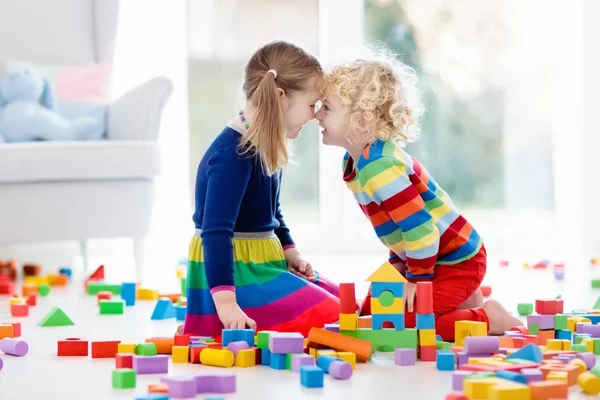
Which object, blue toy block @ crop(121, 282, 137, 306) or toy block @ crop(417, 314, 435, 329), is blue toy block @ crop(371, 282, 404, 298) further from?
blue toy block @ crop(121, 282, 137, 306)

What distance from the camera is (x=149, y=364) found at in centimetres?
148

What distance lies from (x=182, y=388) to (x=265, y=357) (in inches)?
11.7

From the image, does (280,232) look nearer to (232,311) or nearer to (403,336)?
(232,311)

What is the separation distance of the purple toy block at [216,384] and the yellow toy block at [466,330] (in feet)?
1.82

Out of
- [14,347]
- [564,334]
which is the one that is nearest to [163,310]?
[14,347]

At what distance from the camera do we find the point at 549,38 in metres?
4.40

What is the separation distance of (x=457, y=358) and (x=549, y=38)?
128 inches

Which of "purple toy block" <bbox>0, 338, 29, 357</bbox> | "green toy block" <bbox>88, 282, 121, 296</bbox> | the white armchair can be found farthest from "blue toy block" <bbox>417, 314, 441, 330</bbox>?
the white armchair

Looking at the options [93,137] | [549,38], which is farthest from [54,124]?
[549,38]

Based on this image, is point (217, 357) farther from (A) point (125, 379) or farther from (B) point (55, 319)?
(B) point (55, 319)

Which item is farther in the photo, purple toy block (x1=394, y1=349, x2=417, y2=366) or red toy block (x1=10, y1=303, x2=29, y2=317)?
red toy block (x1=10, y1=303, x2=29, y2=317)

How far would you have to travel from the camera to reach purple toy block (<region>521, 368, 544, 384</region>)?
4.17ft

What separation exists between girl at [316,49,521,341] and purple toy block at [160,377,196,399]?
1.97 ft

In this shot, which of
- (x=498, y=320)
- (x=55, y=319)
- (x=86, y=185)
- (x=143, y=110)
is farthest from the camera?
(x=143, y=110)
